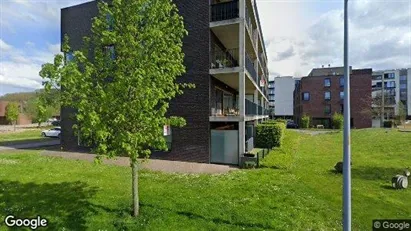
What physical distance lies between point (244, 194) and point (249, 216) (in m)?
1.74

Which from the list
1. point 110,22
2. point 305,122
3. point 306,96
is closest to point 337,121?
point 305,122

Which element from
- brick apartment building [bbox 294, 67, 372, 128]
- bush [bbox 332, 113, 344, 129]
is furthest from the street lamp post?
brick apartment building [bbox 294, 67, 372, 128]

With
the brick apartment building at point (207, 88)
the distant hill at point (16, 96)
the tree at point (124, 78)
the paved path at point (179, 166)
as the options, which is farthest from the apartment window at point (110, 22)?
the distant hill at point (16, 96)

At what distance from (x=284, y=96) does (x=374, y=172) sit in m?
79.0

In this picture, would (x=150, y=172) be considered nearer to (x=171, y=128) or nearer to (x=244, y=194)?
(x=171, y=128)

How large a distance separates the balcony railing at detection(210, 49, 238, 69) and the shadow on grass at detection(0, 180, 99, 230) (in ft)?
31.5

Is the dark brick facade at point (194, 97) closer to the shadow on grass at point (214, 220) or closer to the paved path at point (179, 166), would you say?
the paved path at point (179, 166)

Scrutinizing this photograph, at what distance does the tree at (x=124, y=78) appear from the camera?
239 inches

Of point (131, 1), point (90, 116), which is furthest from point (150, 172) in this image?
point (131, 1)

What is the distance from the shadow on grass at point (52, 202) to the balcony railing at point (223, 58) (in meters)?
9.60

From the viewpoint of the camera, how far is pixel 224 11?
48.2 feet

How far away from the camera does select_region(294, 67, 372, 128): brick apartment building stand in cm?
5012

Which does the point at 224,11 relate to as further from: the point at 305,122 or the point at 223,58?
the point at 305,122

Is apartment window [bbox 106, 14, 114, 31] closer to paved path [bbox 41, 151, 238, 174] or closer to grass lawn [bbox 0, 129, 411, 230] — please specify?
grass lawn [bbox 0, 129, 411, 230]
